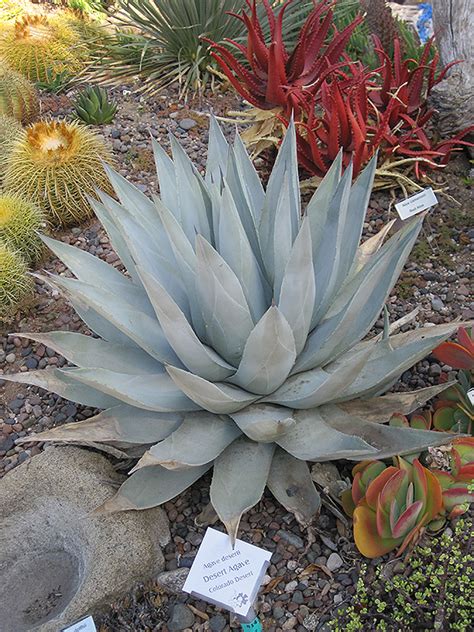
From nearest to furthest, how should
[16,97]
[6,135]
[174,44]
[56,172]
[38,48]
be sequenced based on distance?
[56,172] < [6,135] < [16,97] < [174,44] < [38,48]

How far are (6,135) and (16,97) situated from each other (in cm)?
37

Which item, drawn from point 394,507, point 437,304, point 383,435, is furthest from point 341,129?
point 394,507

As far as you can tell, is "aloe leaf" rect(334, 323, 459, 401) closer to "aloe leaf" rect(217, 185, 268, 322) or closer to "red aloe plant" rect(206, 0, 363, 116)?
"aloe leaf" rect(217, 185, 268, 322)

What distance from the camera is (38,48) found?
4973mm

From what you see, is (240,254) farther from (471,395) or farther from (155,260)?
(471,395)

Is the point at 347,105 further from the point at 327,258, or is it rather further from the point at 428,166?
the point at 327,258

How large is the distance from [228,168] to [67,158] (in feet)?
5.18

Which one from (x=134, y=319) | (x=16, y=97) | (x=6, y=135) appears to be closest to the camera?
(x=134, y=319)

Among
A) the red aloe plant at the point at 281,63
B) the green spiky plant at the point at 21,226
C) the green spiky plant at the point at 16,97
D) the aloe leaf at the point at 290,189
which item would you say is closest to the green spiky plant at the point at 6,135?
the green spiky plant at the point at 16,97

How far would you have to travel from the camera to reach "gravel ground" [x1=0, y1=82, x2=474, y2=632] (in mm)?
1929

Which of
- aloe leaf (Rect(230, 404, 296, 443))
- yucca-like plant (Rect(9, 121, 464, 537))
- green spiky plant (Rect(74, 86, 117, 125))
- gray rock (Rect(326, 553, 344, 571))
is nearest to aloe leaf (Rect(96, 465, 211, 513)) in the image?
yucca-like plant (Rect(9, 121, 464, 537))

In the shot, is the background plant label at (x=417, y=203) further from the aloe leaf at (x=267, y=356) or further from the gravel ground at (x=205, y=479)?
the aloe leaf at (x=267, y=356)

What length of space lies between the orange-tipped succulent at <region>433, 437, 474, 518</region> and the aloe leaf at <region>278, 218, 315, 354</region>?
53cm

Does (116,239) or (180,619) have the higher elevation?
(116,239)
